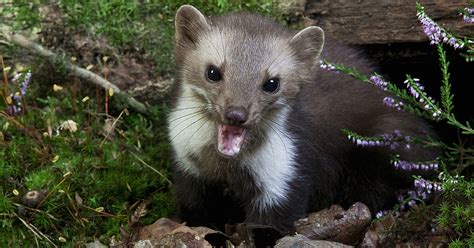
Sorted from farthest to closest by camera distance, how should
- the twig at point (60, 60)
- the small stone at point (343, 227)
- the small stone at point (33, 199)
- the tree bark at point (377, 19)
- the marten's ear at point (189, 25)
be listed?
the twig at point (60, 60) < the tree bark at point (377, 19) < the small stone at point (33, 199) < the small stone at point (343, 227) < the marten's ear at point (189, 25)

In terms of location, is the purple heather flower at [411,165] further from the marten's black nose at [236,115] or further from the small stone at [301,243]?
the marten's black nose at [236,115]

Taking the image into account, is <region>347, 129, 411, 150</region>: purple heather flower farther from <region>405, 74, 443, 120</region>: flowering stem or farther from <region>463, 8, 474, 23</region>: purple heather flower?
<region>463, 8, 474, 23</region>: purple heather flower

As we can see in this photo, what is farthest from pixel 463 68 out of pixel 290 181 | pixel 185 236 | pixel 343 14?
pixel 185 236

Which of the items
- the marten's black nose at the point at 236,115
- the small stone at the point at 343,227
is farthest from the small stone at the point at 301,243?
the marten's black nose at the point at 236,115

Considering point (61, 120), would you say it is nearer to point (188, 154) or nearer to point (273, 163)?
point (188, 154)

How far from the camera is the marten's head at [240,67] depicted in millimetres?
4258

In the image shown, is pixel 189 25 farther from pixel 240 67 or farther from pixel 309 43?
pixel 309 43

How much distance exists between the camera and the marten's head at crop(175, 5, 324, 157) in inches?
168

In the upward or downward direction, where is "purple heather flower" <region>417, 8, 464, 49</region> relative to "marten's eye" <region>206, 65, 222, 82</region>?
upward

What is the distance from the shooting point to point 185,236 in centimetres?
436

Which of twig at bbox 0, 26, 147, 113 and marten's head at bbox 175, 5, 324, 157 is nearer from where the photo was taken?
marten's head at bbox 175, 5, 324, 157

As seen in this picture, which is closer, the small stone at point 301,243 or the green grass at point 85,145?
the small stone at point 301,243

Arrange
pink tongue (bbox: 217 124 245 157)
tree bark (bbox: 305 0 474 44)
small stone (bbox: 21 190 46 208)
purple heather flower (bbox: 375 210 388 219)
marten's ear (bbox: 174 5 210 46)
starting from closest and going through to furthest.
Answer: pink tongue (bbox: 217 124 245 157), marten's ear (bbox: 174 5 210 46), small stone (bbox: 21 190 46 208), purple heather flower (bbox: 375 210 388 219), tree bark (bbox: 305 0 474 44)

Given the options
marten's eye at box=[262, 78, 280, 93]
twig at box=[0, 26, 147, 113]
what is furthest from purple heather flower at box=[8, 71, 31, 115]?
marten's eye at box=[262, 78, 280, 93]
